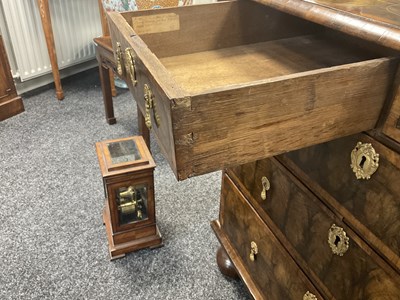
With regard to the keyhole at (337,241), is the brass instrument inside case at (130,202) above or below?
below

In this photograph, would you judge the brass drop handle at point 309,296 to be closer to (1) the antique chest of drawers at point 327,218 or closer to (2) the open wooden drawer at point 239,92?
(1) the antique chest of drawers at point 327,218

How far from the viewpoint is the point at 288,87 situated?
463 millimetres

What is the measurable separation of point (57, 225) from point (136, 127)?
80 cm

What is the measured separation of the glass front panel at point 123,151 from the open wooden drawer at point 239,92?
0.53 metres

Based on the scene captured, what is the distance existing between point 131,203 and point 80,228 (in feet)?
0.87

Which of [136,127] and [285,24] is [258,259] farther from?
[136,127]

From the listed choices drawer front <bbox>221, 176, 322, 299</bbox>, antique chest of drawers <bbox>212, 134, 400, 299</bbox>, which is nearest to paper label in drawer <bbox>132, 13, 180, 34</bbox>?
antique chest of drawers <bbox>212, 134, 400, 299</bbox>

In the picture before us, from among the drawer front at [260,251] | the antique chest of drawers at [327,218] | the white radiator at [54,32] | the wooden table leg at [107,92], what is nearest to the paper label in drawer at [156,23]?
the antique chest of drawers at [327,218]

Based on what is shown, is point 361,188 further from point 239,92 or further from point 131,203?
point 131,203

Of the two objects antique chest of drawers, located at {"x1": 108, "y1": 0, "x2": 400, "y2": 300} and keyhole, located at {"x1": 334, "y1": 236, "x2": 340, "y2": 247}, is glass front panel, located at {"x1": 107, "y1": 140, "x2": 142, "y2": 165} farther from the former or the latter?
keyhole, located at {"x1": 334, "y1": 236, "x2": 340, "y2": 247}

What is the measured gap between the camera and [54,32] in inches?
92.2

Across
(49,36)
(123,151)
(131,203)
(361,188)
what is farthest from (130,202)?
(49,36)

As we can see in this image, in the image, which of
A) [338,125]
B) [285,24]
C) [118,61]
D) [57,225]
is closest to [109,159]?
[57,225]

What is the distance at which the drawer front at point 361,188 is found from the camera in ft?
1.86
